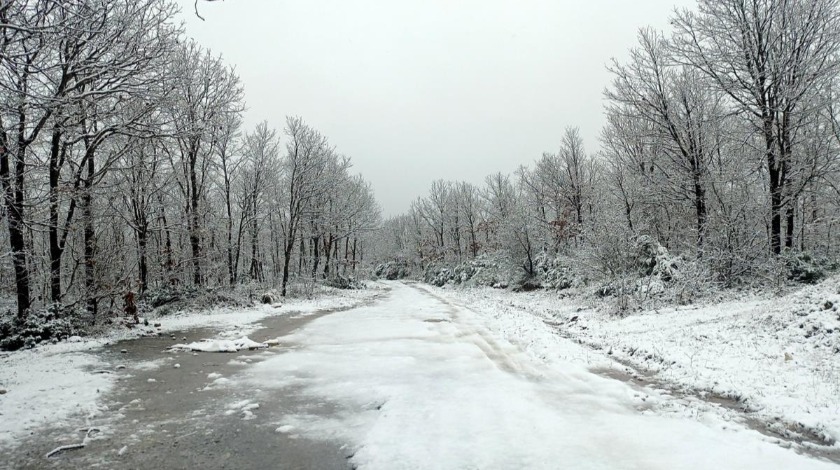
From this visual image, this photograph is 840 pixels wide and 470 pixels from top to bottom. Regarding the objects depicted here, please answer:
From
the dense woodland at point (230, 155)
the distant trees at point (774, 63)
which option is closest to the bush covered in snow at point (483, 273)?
the dense woodland at point (230, 155)

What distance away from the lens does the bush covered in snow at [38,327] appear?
9.73 meters

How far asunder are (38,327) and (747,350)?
48.9 ft

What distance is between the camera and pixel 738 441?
4.64m

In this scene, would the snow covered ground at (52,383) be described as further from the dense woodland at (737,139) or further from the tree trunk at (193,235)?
the dense woodland at (737,139)

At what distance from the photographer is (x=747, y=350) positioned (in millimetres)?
8117

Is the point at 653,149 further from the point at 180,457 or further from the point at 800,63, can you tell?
the point at 180,457

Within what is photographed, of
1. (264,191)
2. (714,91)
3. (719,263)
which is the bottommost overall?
(719,263)

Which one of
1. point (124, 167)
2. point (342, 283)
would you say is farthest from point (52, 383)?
point (342, 283)

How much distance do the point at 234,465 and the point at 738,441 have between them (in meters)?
5.12

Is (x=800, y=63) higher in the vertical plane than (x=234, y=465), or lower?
higher

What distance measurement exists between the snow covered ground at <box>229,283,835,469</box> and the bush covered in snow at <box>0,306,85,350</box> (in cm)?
566

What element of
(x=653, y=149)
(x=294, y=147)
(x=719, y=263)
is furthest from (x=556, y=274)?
(x=294, y=147)

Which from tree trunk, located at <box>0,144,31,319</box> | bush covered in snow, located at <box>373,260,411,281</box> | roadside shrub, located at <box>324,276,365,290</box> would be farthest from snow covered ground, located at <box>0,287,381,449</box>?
bush covered in snow, located at <box>373,260,411,281</box>

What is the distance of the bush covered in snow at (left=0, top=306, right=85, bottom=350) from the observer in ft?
31.9
